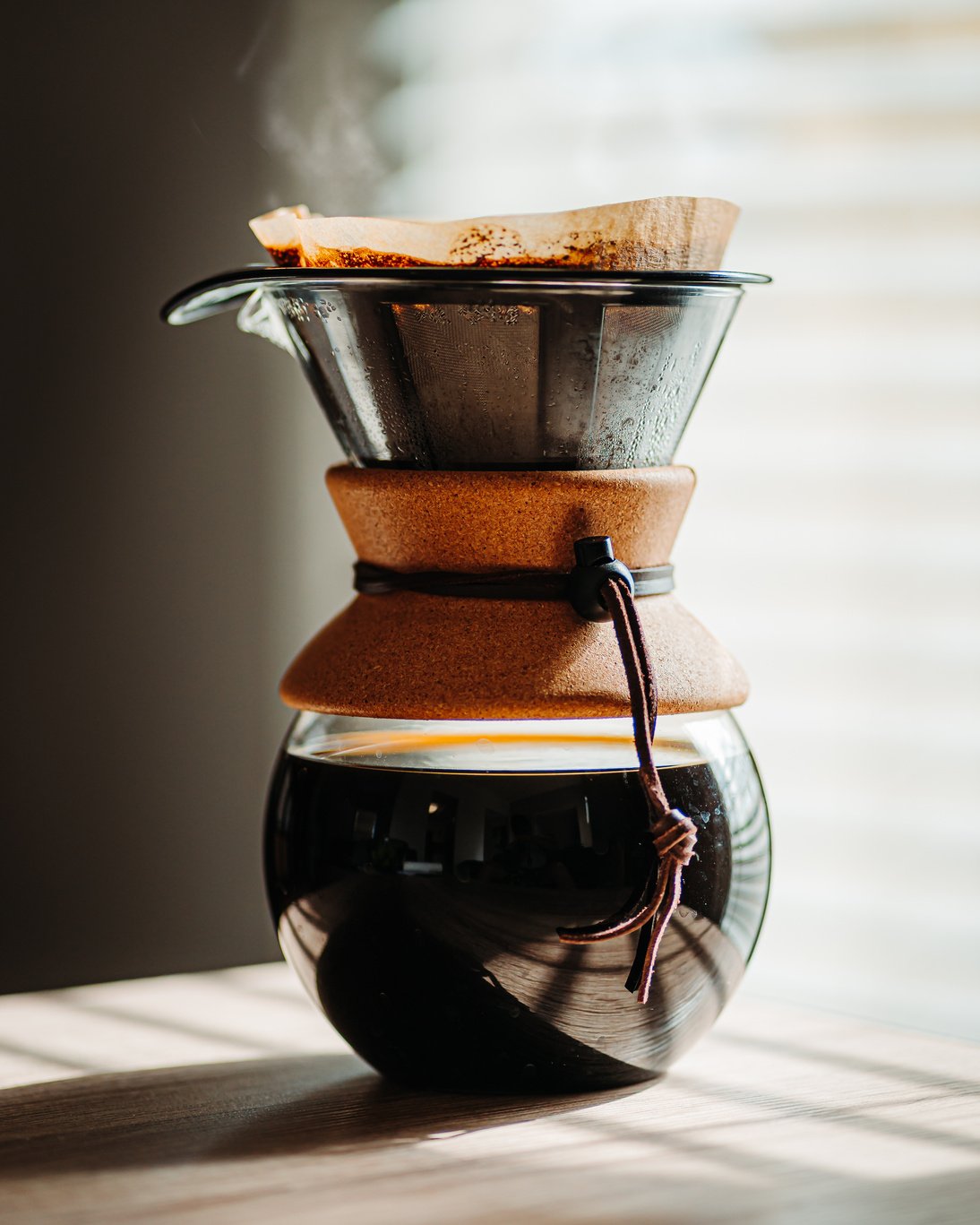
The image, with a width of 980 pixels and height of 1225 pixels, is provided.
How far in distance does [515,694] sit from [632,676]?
Answer: 62mm

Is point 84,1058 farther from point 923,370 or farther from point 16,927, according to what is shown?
A: point 923,370

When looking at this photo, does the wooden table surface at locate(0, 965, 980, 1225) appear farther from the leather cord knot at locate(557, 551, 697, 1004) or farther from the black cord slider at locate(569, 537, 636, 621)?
the black cord slider at locate(569, 537, 636, 621)

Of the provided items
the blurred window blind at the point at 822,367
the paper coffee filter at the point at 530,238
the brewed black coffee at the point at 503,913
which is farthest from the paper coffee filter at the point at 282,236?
the blurred window blind at the point at 822,367

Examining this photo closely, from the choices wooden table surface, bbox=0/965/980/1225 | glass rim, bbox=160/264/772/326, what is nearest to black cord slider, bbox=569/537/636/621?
glass rim, bbox=160/264/772/326

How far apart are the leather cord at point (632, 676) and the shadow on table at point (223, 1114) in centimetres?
13

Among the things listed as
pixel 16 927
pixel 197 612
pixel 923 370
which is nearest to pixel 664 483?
pixel 923 370

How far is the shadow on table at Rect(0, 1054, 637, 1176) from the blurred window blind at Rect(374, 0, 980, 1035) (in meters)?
0.36

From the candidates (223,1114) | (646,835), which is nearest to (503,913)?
(646,835)

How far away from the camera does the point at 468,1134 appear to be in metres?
0.77

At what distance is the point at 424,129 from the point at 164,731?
532 mm

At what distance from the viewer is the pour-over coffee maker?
0.74 metres

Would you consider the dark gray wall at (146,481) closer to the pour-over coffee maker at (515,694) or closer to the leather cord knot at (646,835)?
the pour-over coffee maker at (515,694)

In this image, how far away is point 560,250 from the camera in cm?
85

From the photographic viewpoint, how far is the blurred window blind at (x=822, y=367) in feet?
3.46
